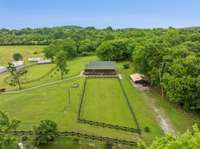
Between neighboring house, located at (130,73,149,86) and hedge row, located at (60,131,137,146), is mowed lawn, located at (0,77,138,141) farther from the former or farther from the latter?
neighboring house, located at (130,73,149,86)

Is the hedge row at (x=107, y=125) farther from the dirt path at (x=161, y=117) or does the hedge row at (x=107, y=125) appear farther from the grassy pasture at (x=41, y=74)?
the grassy pasture at (x=41, y=74)

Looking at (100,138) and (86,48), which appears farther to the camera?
(86,48)

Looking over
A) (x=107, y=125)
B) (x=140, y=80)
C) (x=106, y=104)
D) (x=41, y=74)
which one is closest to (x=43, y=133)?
(x=107, y=125)

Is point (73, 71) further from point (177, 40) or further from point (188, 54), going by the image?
point (188, 54)

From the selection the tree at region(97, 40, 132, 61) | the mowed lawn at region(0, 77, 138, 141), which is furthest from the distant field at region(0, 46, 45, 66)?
the mowed lawn at region(0, 77, 138, 141)

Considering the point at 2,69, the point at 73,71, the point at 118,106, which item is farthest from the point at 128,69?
the point at 2,69

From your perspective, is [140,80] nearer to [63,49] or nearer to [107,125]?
A: [107,125]
